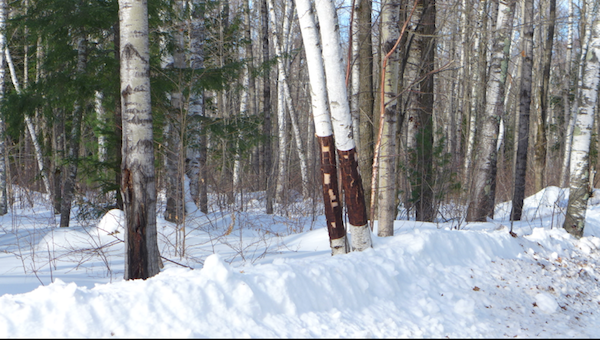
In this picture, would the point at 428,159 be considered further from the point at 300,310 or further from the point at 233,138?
the point at 300,310

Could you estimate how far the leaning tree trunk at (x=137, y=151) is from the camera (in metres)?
4.07

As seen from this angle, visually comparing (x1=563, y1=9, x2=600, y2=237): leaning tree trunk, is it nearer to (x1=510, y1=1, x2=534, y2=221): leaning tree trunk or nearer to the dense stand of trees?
the dense stand of trees

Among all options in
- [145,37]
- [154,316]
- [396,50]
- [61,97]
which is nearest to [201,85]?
[61,97]

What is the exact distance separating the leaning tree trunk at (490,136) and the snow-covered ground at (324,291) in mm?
1822

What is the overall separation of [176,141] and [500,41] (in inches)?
237

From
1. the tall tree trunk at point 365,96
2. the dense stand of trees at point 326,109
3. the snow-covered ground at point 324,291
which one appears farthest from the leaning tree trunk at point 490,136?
the tall tree trunk at point 365,96

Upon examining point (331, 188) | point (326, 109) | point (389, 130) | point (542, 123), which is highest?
point (542, 123)

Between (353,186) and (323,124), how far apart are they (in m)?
0.67

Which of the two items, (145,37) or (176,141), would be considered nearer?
(145,37)

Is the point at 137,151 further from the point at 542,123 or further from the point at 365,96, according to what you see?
the point at 542,123

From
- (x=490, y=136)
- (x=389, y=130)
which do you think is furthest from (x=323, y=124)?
(x=490, y=136)

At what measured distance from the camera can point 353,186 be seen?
4.30 meters

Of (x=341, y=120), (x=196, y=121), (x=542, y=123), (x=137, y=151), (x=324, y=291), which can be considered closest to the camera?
(x=324, y=291)

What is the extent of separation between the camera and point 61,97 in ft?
22.9
